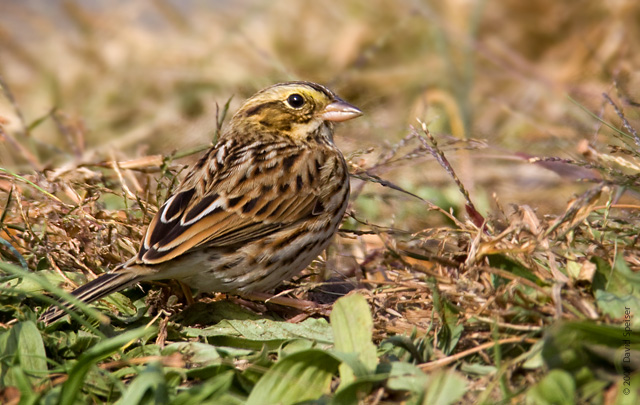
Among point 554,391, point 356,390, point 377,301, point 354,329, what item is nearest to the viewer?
point 554,391

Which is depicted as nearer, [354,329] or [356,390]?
[356,390]

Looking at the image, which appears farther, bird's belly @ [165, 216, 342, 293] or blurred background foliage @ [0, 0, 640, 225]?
blurred background foliage @ [0, 0, 640, 225]

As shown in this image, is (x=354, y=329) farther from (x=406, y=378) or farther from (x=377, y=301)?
(x=377, y=301)

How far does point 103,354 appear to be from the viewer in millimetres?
2855

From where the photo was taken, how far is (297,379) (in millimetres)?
2918

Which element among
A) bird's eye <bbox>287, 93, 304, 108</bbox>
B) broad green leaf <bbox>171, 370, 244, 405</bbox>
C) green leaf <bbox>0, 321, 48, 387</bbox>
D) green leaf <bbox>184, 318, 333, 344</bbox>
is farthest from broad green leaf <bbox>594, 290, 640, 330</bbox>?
bird's eye <bbox>287, 93, 304, 108</bbox>

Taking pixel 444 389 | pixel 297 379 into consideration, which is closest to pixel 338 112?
pixel 297 379

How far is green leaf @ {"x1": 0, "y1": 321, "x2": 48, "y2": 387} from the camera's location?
3.01 meters

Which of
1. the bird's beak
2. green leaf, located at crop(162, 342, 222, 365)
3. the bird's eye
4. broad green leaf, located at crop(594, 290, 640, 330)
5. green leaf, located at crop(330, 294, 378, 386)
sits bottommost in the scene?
green leaf, located at crop(162, 342, 222, 365)

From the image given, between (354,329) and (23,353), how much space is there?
3.92ft

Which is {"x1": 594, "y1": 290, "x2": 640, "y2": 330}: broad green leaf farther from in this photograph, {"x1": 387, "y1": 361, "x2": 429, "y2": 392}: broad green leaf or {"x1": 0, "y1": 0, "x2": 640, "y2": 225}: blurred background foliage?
{"x1": 0, "y1": 0, "x2": 640, "y2": 225}: blurred background foliage

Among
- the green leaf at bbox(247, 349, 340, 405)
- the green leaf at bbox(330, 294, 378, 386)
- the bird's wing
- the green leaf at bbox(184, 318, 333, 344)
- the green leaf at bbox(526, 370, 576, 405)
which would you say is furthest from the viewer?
the bird's wing

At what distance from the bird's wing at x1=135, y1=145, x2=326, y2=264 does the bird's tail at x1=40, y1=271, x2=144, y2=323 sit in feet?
0.31

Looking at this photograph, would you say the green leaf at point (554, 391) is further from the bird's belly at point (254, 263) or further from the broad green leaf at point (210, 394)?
the bird's belly at point (254, 263)
